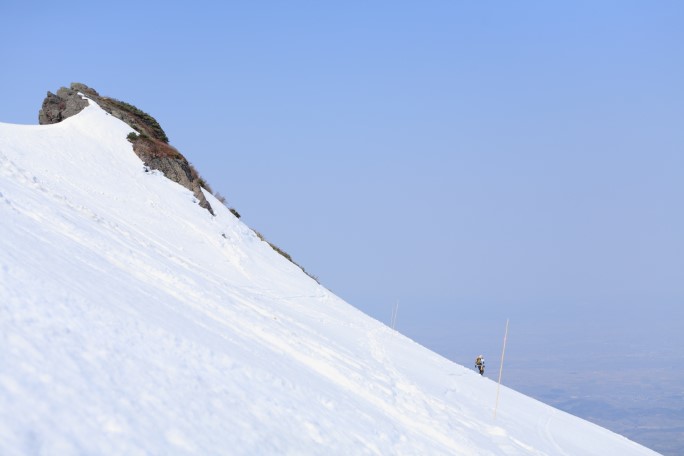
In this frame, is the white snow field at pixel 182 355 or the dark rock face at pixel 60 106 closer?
the white snow field at pixel 182 355

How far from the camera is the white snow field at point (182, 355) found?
7.54m

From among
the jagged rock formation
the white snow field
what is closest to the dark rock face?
the jagged rock formation

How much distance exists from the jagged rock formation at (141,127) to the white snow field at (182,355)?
12.6 ft

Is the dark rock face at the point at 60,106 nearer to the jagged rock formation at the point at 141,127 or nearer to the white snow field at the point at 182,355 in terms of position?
the jagged rock formation at the point at 141,127

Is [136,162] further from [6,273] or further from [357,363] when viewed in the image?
[6,273]

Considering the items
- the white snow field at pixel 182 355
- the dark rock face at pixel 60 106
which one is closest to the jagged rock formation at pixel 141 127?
the dark rock face at pixel 60 106

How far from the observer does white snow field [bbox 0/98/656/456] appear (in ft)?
24.7

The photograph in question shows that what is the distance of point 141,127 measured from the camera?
3862cm

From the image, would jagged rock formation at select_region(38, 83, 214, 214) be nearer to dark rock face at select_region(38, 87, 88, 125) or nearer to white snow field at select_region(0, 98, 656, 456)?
dark rock face at select_region(38, 87, 88, 125)

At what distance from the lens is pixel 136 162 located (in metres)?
32.2

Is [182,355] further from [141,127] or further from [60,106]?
[60,106]

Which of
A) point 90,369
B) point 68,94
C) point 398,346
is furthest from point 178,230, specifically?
point 90,369

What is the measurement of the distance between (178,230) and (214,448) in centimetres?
1978

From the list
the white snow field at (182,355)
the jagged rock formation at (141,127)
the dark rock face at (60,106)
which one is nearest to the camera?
the white snow field at (182,355)
